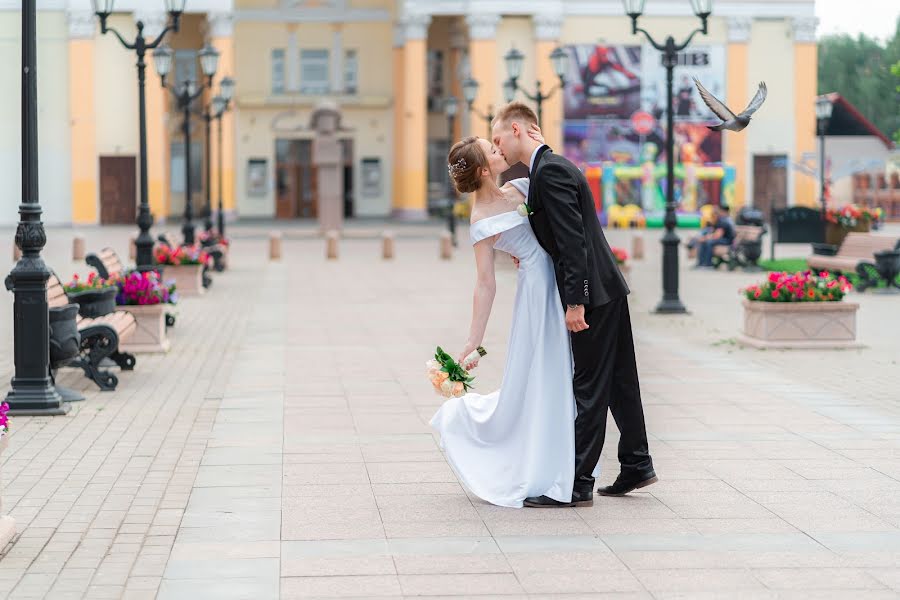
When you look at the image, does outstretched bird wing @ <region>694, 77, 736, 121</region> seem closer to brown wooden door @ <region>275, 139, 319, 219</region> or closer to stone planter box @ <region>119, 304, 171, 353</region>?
stone planter box @ <region>119, 304, 171, 353</region>

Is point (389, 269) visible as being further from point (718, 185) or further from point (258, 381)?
point (718, 185)

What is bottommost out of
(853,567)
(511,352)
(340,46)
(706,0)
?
(853,567)

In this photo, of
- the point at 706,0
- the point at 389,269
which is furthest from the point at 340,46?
the point at 706,0

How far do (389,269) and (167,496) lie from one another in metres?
23.5

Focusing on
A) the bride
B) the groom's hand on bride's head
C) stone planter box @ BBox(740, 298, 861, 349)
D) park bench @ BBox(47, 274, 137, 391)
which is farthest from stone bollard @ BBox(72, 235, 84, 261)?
the groom's hand on bride's head

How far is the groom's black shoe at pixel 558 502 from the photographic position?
7406 mm

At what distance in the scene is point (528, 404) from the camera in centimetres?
744

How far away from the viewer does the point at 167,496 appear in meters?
7.85

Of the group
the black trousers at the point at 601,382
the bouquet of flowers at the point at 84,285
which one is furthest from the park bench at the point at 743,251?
the black trousers at the point at 601,382

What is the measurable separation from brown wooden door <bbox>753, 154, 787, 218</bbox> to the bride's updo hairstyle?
53.8 metres

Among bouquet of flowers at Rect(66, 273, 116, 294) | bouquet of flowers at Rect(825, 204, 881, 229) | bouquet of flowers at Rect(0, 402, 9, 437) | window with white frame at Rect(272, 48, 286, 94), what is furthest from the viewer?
window with white frame at Rect(272, 48, 286, 94)

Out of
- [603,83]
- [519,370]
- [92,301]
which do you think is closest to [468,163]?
[519,370]

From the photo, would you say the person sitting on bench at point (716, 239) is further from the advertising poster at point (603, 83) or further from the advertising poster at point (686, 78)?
the advertising poster at point (603, 83)

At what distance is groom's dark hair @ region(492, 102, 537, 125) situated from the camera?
293 inches
